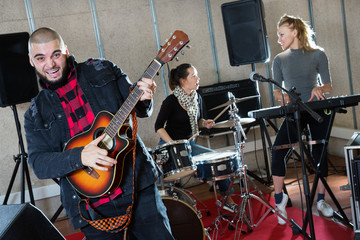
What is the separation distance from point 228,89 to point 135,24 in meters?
1.46

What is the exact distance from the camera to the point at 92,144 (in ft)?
6.22

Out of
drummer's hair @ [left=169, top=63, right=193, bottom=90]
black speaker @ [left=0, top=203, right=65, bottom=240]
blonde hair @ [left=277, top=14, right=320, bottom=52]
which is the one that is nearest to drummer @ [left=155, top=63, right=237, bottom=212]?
drummer's hair @ [left=169, top=63, right=193, bottom=90]

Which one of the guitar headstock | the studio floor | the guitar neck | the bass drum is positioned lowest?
the studio floor

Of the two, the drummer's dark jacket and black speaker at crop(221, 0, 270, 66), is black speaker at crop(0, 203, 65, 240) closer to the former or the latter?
the drummer's dark jacket

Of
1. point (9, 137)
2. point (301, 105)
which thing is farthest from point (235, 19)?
point (9, 137)

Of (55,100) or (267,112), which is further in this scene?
(267,112)

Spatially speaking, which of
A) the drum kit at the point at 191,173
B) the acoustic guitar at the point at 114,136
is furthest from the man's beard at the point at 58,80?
the drum kit at the point at 191,173

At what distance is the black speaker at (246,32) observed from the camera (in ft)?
15.2

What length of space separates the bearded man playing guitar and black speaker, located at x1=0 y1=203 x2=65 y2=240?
2.47ft

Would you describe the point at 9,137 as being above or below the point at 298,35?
below

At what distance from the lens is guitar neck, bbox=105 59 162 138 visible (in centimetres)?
194

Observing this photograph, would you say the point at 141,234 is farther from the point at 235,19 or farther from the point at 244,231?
the point at 235,19

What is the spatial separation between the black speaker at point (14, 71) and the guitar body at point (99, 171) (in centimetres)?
254

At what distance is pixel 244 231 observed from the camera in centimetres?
368
